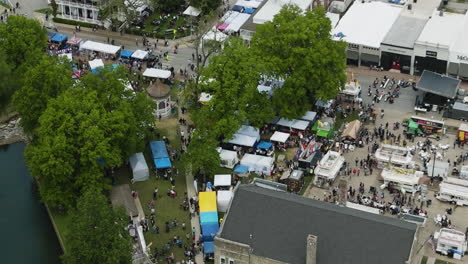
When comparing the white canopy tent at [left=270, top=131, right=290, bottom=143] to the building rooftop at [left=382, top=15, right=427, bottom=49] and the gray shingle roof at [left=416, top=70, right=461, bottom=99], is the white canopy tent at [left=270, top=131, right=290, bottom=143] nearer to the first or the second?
the gray shingle roof at [left=416, top=70, right=461, bottom=99]

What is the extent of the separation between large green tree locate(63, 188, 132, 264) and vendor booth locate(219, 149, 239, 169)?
965 inches

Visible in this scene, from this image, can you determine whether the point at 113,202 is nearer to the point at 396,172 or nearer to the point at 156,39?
the point at 396,172

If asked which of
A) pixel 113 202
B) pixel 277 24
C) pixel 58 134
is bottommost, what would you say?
pixel 113 202

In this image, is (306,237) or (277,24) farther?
(277,24)

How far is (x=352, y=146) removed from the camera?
321ft

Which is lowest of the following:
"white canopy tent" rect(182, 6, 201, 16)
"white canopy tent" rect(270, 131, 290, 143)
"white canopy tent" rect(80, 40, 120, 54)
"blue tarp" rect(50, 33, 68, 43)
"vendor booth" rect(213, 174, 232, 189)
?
"vendor booth" rect(213, 174, 232, 189)

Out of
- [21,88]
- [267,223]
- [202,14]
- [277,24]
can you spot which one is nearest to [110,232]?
[267,223]

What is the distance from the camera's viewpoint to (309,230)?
72.8 meters

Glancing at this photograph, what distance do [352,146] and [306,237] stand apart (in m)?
27.5

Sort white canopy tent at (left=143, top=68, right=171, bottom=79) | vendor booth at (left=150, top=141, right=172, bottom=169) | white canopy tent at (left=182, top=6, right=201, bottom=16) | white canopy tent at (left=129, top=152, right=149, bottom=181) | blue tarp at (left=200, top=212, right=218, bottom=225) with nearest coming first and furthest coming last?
blue tarp at (left=200, top=212, right=218, bottom=225) → white canopy tent at (left=129, top=152, right=149, bottom=181) → vendor booth at (left=150, top=141, right=172, bottom=169) → white canopy tent at (left=143, top=68, right=171, bottom=79) → white canopy tent at (left=182, top=6, right=201, bottom=16)

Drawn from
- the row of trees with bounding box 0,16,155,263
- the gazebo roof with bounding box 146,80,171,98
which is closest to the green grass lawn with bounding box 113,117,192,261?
the row of trees with bounding box 0,16,155,263

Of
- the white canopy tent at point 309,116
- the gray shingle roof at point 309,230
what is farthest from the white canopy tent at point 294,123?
the gray shingle roof at point 309,230

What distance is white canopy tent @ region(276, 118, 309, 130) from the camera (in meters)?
100

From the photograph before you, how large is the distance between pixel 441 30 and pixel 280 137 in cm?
3240
